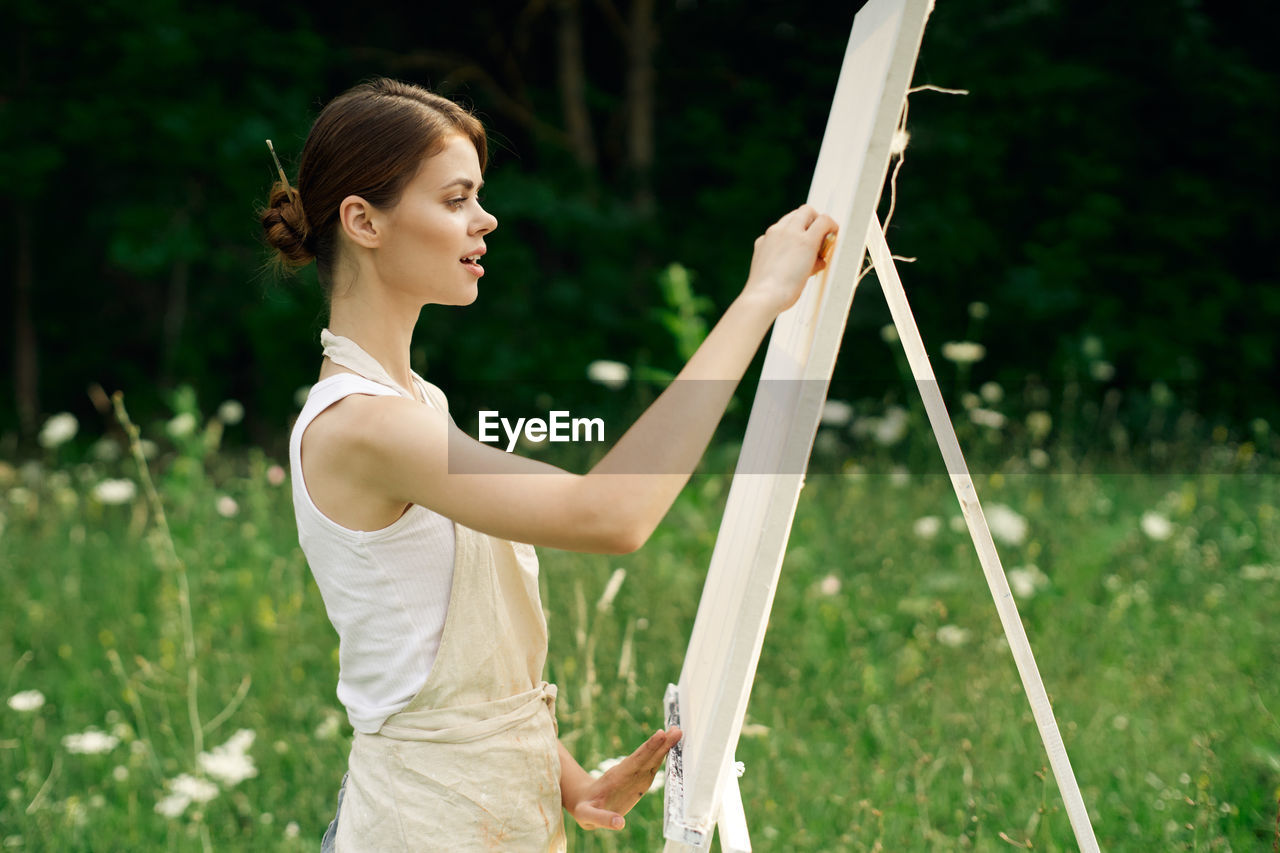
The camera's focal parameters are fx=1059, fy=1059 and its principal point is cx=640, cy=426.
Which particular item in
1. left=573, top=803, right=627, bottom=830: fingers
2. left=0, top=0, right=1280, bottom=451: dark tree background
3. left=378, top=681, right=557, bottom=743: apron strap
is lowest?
left=0, top=0, right=1280, bottom=451: dark tree background

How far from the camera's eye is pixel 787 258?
3.49ft

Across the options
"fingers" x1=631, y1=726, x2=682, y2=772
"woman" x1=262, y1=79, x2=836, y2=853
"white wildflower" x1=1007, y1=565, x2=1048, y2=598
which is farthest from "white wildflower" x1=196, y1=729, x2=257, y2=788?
"white wildflower" x1=1007, y1=565, x2=1048, y2=598

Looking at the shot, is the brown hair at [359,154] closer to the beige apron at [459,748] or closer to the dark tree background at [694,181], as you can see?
the beige apron at [459,748]

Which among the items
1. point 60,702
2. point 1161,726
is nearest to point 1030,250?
point 1161,726

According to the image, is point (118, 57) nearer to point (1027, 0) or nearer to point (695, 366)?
point (1027, 0)

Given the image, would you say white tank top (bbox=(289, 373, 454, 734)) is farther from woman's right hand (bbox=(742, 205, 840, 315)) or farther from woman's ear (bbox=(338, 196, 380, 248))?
woman's right hand (bbox=(742, 205, 840, 315))

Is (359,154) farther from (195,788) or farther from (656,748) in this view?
(195,788)

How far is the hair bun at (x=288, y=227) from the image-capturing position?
1.32 meters

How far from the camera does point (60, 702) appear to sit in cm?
288

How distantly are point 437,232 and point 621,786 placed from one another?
2.40 ft

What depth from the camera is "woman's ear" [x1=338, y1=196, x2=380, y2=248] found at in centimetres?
119

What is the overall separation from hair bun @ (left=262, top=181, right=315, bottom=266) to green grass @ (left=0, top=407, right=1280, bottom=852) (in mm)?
1010

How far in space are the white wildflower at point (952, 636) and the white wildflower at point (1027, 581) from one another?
19cm

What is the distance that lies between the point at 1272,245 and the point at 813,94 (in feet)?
10.1
